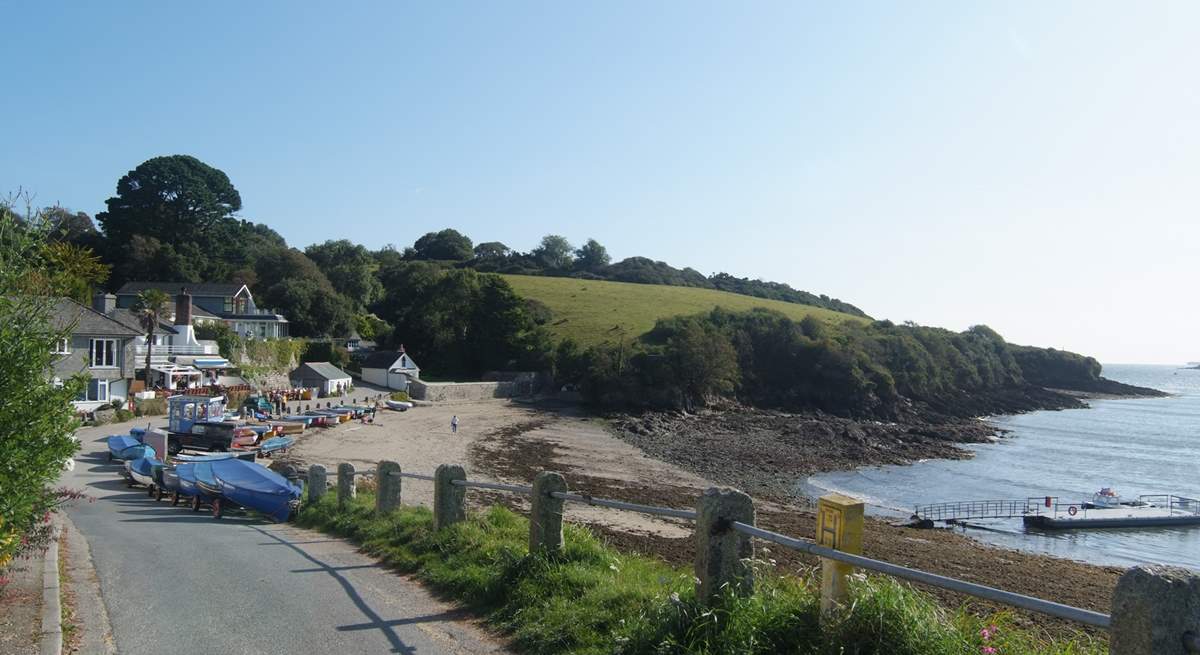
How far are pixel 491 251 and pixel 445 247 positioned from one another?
9.11 meters

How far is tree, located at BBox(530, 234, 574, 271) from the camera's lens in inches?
5706

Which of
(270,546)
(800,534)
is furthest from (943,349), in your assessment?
(270,546)

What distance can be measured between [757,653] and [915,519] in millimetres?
29502

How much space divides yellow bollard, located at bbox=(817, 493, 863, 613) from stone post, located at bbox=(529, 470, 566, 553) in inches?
131

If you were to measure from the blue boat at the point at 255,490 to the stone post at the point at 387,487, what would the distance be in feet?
14.3

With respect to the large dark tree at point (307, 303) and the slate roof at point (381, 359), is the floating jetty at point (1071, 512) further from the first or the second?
the large dark tree at point (307, 303)

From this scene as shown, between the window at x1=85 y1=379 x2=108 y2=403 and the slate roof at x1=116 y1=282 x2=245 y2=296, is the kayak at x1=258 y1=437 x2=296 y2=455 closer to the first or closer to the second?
the window at x1=85 y1=379 x2=108 y2=403

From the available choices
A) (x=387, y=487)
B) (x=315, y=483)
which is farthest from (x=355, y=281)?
(x=387, y=487)

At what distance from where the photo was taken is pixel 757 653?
5207mm

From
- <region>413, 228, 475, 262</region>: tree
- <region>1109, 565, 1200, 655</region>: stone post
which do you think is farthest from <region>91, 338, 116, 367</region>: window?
<region>413, 228, 475, 262</region>: tree

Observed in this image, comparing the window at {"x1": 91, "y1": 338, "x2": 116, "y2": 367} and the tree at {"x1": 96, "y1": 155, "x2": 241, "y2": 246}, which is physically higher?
the tree at {"x1": 96, "y1": 155, "x2": 241, "y2": 246}

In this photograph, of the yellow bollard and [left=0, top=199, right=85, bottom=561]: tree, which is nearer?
the yellow bollard

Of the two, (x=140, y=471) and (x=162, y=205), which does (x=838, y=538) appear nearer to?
(x=140, y=471)

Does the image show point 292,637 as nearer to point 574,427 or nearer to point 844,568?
point 844,568
